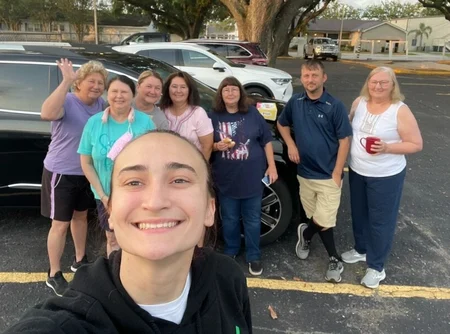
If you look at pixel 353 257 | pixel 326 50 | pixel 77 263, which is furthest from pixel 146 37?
pixel 326 50

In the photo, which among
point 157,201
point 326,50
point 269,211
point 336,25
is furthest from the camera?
point 336,25

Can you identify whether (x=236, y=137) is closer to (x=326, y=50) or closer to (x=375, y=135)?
(x=375, y=135)

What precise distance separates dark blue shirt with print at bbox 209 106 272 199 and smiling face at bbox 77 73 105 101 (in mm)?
860

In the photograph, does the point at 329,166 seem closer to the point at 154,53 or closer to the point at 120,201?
the point at 120,201

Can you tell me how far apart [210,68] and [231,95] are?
7.08 m

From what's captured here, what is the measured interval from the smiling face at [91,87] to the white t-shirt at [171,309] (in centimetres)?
200

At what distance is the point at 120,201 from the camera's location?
44.6 inches

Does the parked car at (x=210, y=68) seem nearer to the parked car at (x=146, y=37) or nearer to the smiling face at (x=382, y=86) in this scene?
the smiling face at (x=382, y=86)

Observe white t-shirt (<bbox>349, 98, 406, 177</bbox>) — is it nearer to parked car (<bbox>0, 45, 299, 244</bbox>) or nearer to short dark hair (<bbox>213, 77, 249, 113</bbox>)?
parked car (<bbox>0, 45, 299, 244</bbox>)

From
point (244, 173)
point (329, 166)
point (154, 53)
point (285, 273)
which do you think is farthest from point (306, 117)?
point (154, 53)

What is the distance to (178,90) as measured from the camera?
2914mm

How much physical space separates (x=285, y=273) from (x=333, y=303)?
50cm

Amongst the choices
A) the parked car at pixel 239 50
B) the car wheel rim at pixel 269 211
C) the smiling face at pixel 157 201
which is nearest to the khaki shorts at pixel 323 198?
the car wheel rim at pixel 269 211

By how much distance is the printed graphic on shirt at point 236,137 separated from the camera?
119 inches
